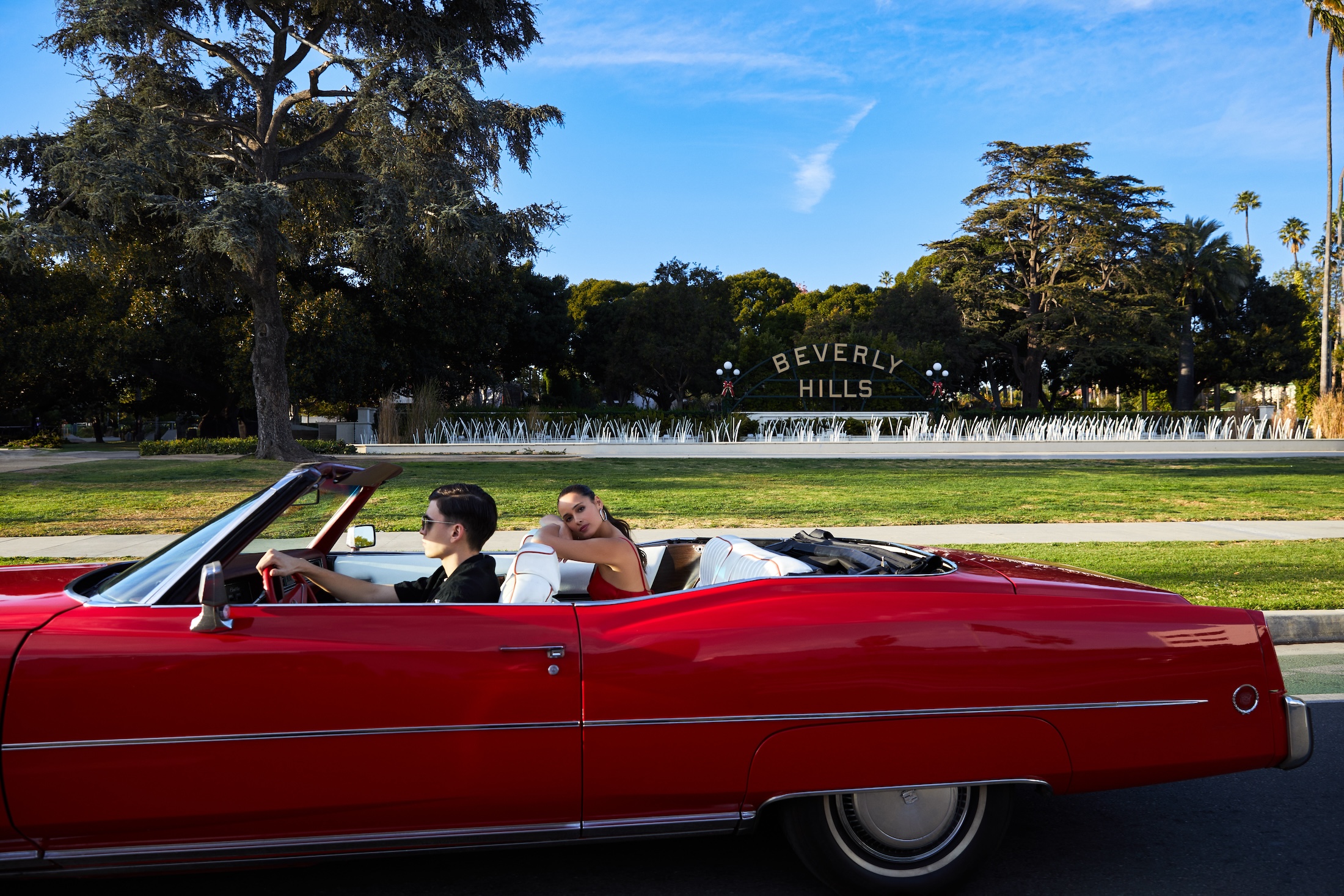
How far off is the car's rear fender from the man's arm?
1.28 meters

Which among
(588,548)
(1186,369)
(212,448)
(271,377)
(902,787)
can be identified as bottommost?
(902,787)

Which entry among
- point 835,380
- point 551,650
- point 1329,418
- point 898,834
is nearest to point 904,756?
point 898,834

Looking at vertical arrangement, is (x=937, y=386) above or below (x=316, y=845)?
above

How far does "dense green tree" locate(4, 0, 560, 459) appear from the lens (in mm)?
18547

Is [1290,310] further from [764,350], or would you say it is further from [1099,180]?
[764,350]

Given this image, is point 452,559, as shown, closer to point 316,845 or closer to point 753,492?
point 316,845

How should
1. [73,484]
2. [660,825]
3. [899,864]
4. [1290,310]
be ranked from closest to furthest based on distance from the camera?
1. [660,825]
2. [899,864]
3. [73,484]
4. [1290,310]

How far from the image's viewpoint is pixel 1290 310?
5056 cm

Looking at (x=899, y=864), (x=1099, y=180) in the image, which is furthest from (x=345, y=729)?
(x=1099, y=180)

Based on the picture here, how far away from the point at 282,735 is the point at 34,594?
1052 mm

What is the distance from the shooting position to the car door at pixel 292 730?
247cm

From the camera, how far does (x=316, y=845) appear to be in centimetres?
258

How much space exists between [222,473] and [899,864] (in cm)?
1595

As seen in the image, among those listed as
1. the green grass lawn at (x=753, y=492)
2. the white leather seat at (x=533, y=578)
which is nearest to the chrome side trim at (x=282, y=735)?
the white leather seat at (x=533, y=578)
